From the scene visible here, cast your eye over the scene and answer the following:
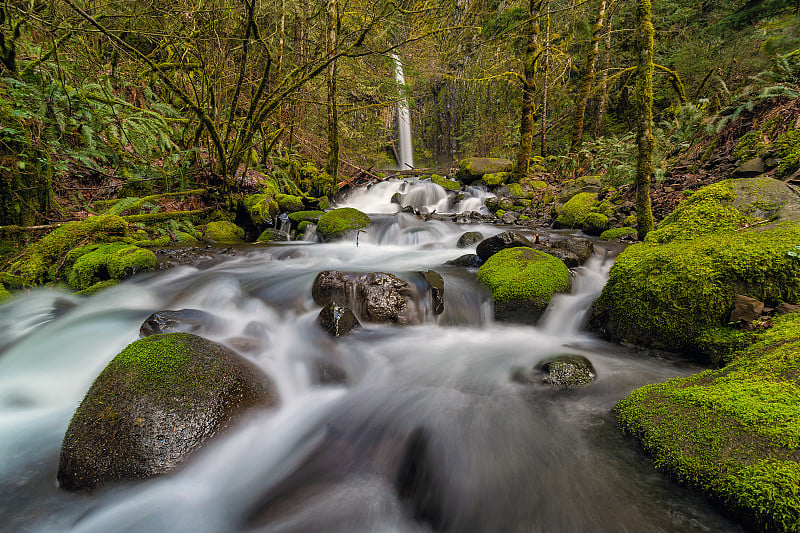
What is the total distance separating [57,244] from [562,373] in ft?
22.3

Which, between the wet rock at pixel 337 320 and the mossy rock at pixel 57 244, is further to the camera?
the mossy rock at pixel 57 244

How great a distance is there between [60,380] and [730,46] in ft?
55.4

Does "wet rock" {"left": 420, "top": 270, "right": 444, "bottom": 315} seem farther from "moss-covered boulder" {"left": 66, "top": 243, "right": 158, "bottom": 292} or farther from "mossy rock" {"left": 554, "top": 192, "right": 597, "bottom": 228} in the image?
"mossy rock" {"left": 554, "top": 192, "right": 597, "bottom": 228}

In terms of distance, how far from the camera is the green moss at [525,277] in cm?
424

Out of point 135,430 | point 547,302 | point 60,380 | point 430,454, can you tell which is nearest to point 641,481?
point 430,454

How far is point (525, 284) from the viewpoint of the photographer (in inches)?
170

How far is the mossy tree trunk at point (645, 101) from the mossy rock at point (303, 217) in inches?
272

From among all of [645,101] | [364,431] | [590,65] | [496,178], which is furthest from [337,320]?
[590,65]

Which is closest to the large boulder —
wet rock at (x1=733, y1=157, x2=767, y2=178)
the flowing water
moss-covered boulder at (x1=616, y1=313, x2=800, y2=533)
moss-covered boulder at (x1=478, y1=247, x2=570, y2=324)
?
the flowing water

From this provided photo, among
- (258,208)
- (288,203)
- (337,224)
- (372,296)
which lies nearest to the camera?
(372,296)

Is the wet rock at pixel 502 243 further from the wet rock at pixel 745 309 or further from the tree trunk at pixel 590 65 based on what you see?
the tree trunk at pixel 590 65

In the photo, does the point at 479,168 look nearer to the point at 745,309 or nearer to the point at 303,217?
the point at 303,217

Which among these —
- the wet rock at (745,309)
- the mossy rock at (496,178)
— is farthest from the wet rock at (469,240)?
the mossy rock at (496,178)

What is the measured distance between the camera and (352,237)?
26.8ft
